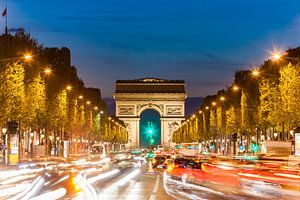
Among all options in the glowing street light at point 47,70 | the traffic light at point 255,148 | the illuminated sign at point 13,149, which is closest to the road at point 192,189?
the illuminated sign at point 13,149

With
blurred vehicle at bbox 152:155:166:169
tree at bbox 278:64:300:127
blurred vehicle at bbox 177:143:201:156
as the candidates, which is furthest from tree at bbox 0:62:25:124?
tree at bbox 278:64:300:127

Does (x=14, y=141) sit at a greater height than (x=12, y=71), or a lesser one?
lesser

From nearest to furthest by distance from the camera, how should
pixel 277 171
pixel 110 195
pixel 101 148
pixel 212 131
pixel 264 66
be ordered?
pixel 110 195, pixel 277 171, pixel 264 66, pixel 101 148, pixel 212 131

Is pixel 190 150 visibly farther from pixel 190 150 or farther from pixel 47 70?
pixel 47 70

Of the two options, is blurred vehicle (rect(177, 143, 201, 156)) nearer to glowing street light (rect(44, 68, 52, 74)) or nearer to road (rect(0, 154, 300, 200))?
glowing street light (rect(44, 68, 52, 74))

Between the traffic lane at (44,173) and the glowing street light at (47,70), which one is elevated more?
the glowing street light at (47,70)

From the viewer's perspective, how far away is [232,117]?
324ft

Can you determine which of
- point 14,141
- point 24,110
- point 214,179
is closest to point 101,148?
point 24,110

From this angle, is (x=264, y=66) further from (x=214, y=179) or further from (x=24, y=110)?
Result: (x=214, y=179)

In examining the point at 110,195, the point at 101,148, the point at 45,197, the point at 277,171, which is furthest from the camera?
the point at 101,148

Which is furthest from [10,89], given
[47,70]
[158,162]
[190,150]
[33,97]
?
[190,150]

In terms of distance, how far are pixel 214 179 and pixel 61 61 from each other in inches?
2588

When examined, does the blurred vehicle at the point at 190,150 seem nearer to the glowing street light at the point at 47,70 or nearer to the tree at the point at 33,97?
the tree at the point at 33,97

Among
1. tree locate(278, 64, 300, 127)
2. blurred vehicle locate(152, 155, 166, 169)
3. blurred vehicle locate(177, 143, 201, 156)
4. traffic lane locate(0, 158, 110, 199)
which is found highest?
tree locate(278, 64, 300, 127)
